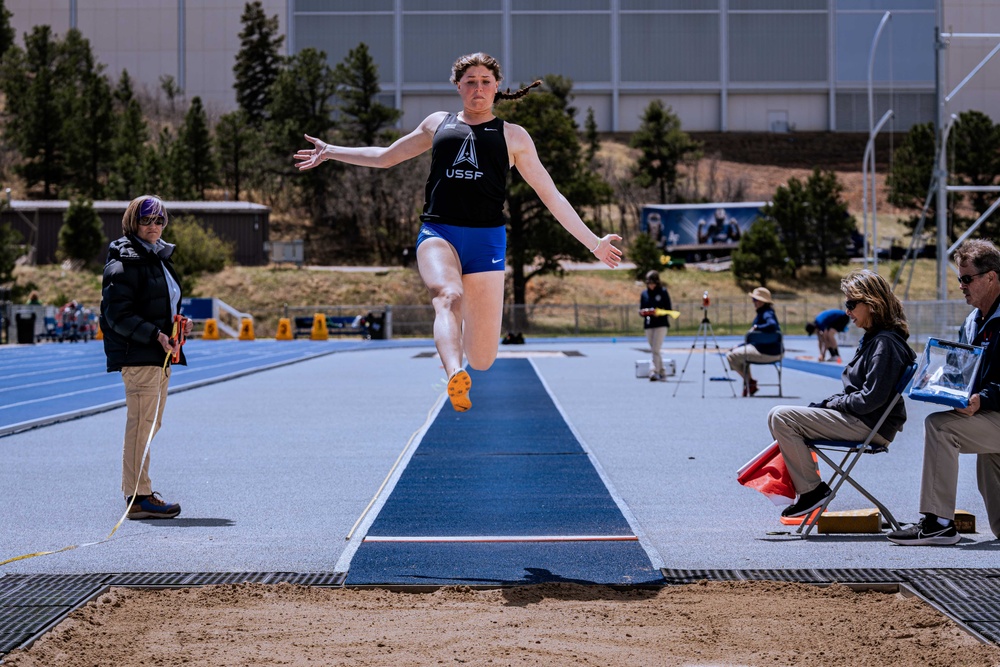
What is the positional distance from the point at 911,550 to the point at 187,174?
7367 cm

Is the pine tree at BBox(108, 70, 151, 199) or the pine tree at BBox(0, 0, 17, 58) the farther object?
the pine tree at BBox(0, 0, 17, 58)

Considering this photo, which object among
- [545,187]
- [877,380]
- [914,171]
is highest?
[914,171]

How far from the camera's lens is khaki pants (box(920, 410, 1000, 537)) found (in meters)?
6.92

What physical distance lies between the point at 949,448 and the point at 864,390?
22.6 inches

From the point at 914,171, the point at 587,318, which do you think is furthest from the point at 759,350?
the point at 914,171

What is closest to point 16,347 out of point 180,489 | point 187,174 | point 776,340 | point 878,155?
→ point 776,340

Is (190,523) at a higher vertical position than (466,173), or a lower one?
lower

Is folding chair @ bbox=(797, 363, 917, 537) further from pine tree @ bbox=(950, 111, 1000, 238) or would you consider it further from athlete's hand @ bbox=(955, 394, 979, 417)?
pine tree @ bbox=(950, 111, 1000, 238)

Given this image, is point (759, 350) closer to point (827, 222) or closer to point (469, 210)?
point (469, 210)

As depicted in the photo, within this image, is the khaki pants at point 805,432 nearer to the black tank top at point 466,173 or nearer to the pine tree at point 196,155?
the black tank top at point 466,173

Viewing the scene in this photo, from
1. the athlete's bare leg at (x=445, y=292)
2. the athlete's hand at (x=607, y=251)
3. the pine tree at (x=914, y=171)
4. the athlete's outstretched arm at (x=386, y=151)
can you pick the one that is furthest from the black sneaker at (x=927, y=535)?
the pine tree at (x=914, y=171)

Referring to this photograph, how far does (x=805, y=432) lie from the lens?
722cm

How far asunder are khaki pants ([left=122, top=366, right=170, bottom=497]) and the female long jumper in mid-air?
2332mm

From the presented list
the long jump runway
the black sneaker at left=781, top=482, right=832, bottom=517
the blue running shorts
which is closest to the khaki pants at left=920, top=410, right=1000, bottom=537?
the black sneaker at left=781, top=482, right=832, bottom=517
